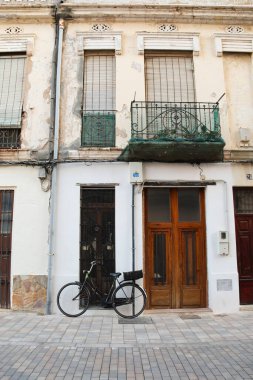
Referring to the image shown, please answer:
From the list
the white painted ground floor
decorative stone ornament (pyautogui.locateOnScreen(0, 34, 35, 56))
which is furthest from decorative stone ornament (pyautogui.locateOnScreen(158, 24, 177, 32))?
the white painted ground floor

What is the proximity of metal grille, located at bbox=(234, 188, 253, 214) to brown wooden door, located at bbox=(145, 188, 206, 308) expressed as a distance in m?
0.91

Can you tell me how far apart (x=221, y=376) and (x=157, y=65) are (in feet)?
25.0

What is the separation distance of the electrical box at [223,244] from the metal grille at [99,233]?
8.41ft

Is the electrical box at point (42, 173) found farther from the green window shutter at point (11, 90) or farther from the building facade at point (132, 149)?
the green window shutter at point (11, 90)

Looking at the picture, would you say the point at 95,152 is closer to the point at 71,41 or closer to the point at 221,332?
the point at 71,41

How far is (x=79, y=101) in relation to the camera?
29.7 feet

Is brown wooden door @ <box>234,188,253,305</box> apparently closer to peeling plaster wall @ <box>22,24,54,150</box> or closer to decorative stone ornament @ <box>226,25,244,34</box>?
decorative stone ornament @ <box>226,25,244,34</box>

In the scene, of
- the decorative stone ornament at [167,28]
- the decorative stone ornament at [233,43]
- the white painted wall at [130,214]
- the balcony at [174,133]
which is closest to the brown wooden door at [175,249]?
the white painted wall at [130,214]

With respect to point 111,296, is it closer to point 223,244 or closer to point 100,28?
point 223,244

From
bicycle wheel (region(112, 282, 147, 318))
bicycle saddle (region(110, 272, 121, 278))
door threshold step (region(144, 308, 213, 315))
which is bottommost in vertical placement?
door threshold step (region(144, 308, 213, 315))

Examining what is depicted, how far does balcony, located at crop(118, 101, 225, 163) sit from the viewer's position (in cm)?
807

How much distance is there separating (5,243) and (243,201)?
6044 millimetres

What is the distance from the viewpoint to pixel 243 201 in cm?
896

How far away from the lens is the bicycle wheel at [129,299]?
7.88 metres
